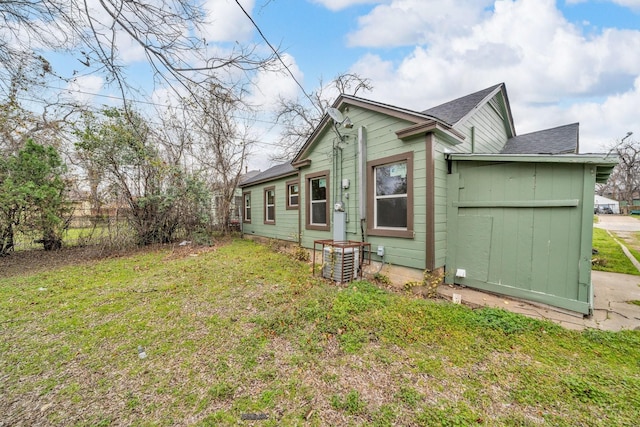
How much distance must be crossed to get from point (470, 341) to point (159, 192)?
10.0 meters

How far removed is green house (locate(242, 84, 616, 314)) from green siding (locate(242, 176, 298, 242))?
1977 mm

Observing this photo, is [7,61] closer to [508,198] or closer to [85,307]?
[85,307]

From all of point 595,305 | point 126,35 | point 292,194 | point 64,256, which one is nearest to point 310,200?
point 292,194

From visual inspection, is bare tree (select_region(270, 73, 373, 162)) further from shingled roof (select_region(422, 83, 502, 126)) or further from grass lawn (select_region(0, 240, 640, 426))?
grass lawn (select_region(0, 240, 640, 426))

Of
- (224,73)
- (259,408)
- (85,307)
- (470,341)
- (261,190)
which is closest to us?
(259,408)

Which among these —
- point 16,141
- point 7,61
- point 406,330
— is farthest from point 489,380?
point 16,141

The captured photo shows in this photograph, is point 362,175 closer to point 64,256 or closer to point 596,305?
point 596,305

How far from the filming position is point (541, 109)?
15.3 meters

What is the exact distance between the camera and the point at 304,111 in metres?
15.9

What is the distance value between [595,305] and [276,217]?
8.25 metres

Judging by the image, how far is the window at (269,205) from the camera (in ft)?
31.7

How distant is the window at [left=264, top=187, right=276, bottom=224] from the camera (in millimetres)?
9669

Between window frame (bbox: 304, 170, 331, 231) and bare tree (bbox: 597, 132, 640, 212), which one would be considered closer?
window frame (bbox: 304, 170, 331, 231)

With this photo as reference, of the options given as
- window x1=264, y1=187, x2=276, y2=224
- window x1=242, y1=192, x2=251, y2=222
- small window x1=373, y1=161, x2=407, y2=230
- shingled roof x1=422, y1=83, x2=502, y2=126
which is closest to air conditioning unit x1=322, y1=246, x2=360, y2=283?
small window x1=373, y1=161, x2=407, y2=230
